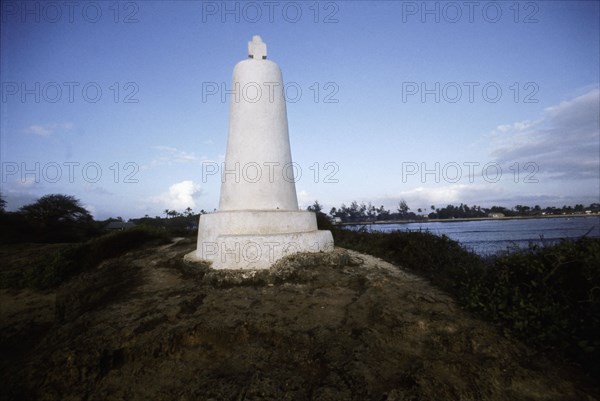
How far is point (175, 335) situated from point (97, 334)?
1029mm

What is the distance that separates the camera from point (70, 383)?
290cm

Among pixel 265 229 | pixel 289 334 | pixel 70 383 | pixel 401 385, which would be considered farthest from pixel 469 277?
pixel 70 383

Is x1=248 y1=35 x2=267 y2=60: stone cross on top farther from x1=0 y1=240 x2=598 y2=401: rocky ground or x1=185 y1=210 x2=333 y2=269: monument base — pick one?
x1=0 y1=240 x2=598 y2=401: rocky ground

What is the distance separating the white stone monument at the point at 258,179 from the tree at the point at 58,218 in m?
13.9

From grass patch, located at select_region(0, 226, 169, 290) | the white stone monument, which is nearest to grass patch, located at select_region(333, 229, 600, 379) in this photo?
the white stone monument

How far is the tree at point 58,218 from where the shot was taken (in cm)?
1564

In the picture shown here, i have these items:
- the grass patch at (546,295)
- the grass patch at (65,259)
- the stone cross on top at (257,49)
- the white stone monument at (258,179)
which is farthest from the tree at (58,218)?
the grass patch at (546,295)

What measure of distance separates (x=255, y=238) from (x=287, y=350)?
2510 mm

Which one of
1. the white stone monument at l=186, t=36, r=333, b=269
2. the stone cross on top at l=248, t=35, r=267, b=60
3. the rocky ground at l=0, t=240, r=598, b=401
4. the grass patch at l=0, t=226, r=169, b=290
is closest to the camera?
the rocky ground at l=0, t=240, r=598, b=401

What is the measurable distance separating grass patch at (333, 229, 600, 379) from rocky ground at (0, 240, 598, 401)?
8.9 inches

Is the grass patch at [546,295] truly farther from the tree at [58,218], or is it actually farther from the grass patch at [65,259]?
the tree at [58,218]

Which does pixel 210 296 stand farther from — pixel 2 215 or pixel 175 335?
pixel 2 215

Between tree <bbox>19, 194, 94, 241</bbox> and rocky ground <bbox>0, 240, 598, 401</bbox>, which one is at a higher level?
tree <bbox>19, 194, 94, 241</bbox>

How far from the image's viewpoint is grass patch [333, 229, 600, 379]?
2.96 m
